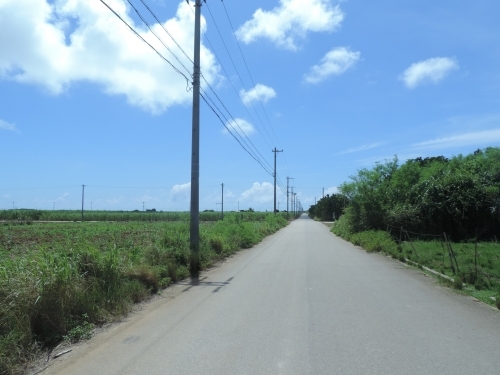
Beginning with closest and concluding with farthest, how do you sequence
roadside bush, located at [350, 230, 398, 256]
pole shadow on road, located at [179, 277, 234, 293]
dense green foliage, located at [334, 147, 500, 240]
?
pole shadow on road, located at [179, 277, 234, 293] < roadside bush, located at [350, 230, 398, 256] < dense green foliage, located at [334, 147, 500, 240]

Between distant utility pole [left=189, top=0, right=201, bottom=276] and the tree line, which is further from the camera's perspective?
the tree line

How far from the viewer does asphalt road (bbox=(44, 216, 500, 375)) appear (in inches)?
212

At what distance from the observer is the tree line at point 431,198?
91.5 feet

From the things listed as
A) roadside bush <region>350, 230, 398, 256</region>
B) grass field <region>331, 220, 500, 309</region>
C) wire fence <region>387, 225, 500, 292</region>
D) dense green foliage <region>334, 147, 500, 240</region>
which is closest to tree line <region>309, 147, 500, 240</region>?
dense green foliage <region>334, 147, 500, 240</region>

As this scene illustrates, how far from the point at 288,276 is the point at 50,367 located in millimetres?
8639

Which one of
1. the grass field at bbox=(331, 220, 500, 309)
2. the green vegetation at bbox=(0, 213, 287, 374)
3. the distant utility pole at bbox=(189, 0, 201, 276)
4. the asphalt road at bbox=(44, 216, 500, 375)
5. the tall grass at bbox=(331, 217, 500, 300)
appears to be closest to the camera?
the asphalt road at bbox=(44, 216, 500, 375)

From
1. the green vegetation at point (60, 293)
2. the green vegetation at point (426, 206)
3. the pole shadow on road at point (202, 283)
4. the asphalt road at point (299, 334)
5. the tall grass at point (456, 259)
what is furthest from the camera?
the green vegetation at point (426, 206)

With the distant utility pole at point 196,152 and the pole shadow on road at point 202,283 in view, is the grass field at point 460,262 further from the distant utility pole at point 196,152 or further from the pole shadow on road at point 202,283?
the distant utility pole at point 196,152

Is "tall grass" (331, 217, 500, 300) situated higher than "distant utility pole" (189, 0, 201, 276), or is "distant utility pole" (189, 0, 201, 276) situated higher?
"distant utility pole" (189, 0, 201, 276)

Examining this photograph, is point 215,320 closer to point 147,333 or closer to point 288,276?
point 147,333

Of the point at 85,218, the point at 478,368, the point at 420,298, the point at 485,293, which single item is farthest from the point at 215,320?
the point at 85,218

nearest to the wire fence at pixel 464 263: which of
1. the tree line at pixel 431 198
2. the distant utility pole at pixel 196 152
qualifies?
the tree line at pixel 431 198

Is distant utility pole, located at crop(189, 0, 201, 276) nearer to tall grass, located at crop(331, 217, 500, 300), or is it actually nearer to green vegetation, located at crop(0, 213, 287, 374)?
green vegetation, located at crop(0, 213, 287, 374)

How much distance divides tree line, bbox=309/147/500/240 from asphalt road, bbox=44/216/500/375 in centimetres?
1855
